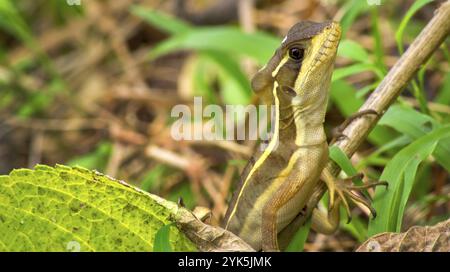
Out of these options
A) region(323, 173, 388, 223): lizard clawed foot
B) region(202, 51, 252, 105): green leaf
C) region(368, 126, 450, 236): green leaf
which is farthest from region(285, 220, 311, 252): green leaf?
region(202, 51, 252, 105): green leaf

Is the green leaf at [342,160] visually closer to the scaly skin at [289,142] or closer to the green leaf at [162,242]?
the scaly skin at [289,142]

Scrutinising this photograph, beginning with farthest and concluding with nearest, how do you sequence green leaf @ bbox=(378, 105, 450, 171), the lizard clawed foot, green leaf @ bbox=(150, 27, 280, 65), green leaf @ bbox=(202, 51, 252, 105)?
green leaf @ bbox=(202, 51, 252, 105), green leaf @ bbox=(150, 27, 280, 65), green leaf @ bbox=(378, 105, 450, 171), the lizard clawed foot

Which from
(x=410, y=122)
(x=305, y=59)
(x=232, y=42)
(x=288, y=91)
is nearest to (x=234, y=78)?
(x=232, y=42)

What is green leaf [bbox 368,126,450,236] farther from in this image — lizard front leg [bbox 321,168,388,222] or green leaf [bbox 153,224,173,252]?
green leaf [bbox 153,224,173,252]

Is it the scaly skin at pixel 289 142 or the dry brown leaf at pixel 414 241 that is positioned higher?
the scaly skin at pixel 289 142

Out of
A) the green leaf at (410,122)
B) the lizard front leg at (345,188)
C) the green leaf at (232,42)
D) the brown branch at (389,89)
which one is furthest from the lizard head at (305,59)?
the green leaf at (232,42)

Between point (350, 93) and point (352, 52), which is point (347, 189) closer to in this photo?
point (352, 52)
